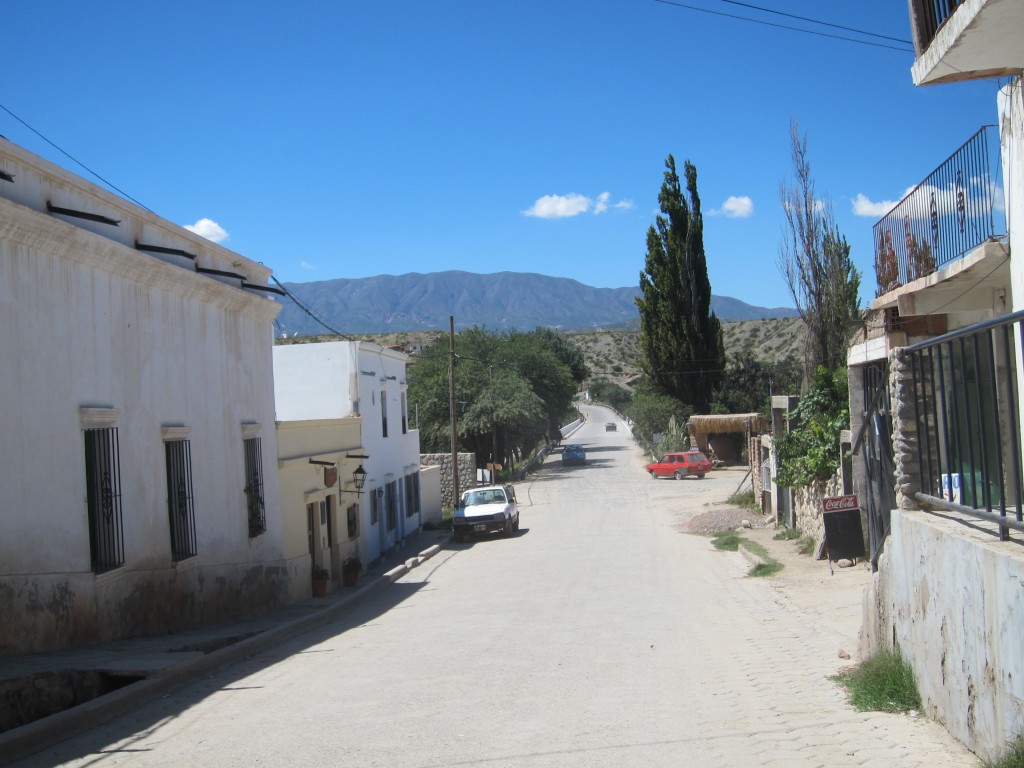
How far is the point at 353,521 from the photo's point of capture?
23.8 m

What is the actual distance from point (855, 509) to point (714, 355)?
42.6 m

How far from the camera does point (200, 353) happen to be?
15.3 m

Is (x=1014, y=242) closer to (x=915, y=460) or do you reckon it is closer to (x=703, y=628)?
(x=915, y=460)

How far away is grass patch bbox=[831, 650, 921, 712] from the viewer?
263 inches

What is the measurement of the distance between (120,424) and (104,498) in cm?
112

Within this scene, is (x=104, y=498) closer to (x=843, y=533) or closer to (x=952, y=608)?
(x=952, y=608)

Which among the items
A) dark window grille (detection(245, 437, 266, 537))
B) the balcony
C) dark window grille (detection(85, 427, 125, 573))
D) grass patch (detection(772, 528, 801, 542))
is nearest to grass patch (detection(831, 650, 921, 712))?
the balcony

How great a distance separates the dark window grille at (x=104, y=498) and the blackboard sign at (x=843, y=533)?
→ 10.9 m

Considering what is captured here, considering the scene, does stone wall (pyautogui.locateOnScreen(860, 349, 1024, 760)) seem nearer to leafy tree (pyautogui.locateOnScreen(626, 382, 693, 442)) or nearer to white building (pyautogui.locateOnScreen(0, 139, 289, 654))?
white building (pyautogui.locateOnScreen(0, 139, 289, 654))

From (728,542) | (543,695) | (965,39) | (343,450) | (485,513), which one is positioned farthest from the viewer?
(485,513)

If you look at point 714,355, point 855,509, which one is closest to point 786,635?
point 855,509

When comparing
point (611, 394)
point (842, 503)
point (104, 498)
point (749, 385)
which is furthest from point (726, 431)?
point (611, 394)

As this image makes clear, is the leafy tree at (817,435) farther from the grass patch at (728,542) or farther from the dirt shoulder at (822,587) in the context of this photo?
Answer: the grass patch at (728,542)

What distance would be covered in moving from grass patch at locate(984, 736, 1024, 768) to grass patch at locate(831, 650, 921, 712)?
179cm
